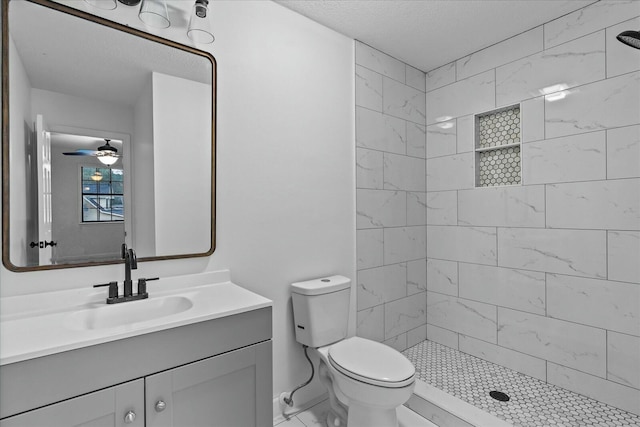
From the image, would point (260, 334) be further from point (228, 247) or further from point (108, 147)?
point (108, 147)

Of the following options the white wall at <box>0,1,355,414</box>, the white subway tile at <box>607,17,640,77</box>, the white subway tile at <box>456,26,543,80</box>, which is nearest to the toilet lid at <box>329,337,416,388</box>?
the white wall at <box>0,1,355,414</box>

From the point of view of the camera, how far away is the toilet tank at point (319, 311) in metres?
1.94

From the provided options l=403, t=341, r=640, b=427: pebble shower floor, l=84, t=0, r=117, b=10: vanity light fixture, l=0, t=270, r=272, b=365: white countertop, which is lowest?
l=403, t=341, r=640, b=427: pebble shower floor

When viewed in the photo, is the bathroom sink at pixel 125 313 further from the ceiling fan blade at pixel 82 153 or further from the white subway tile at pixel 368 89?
the white subway tile at pixel 368 89

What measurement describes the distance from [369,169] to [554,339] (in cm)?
168

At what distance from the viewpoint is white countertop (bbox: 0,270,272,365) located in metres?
0.97

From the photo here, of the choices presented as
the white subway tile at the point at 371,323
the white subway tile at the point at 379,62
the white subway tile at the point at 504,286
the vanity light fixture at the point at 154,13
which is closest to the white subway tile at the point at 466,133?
the white subway tile at the point at 379,62

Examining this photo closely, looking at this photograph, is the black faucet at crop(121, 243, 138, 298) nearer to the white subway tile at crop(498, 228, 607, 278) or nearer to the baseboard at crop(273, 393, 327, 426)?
the baseboard at crop(273, 393, 327, 426)

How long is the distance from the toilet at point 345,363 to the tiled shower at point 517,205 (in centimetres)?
44

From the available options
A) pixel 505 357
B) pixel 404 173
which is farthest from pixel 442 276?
pixel 404 173

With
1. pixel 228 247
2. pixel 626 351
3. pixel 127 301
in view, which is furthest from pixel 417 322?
pixel 127 301

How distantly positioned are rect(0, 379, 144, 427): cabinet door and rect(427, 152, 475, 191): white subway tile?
2.52 meters

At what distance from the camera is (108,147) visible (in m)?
1.46

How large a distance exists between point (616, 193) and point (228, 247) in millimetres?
2259
